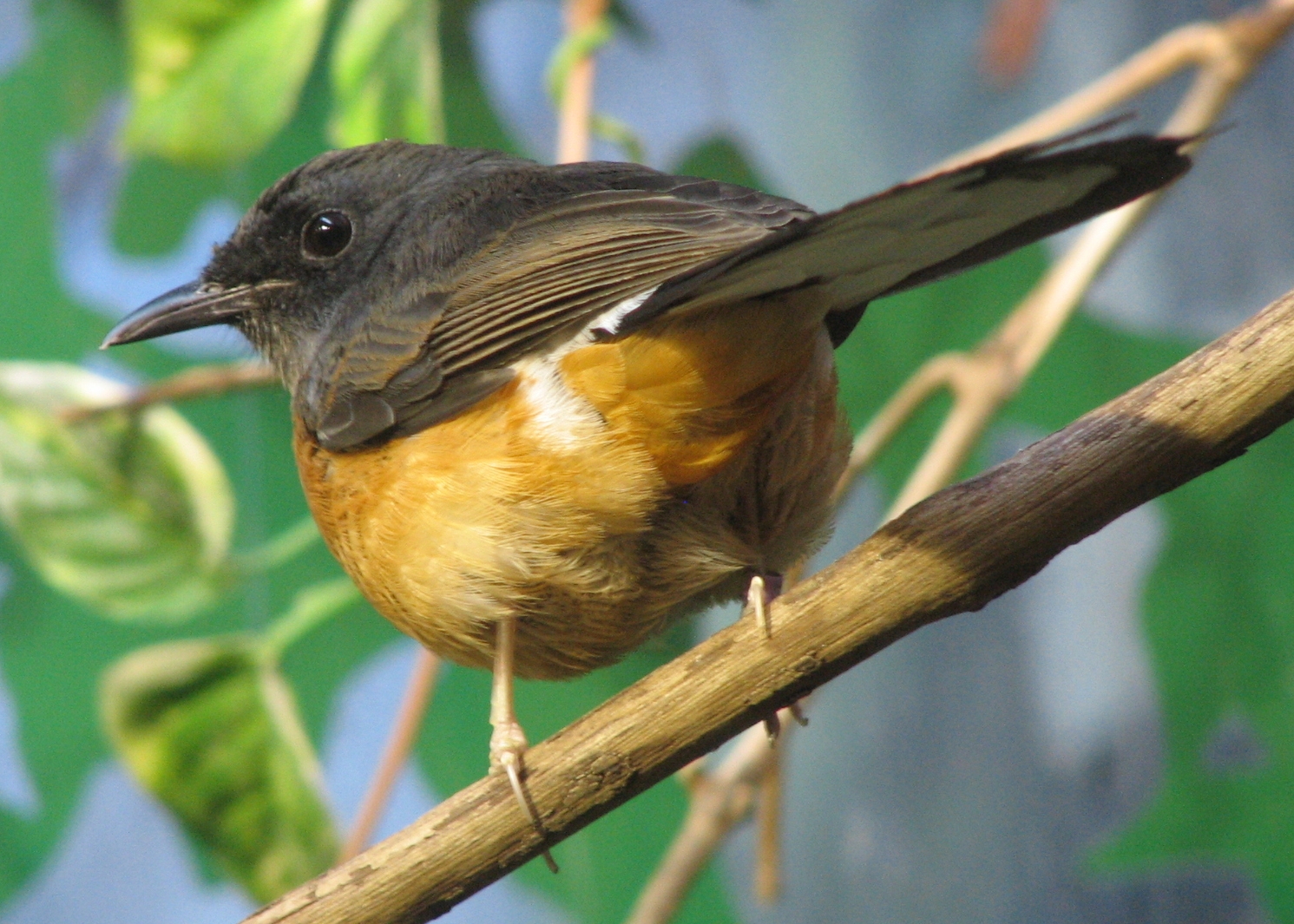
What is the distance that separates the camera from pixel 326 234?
5.77ft

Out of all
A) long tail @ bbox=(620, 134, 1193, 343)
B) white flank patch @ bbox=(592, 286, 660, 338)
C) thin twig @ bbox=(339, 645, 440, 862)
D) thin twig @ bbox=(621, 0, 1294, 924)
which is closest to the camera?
long tail @ bbox=(620, 134, 1193, 343)

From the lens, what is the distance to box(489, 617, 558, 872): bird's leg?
125cm

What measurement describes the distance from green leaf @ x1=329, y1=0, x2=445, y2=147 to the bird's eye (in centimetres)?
82

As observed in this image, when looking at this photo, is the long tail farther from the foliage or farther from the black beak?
the foliage

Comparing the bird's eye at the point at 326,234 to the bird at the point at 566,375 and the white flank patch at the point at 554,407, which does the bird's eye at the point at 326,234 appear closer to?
the bird at the point at 566,375

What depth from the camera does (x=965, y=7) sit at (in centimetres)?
295

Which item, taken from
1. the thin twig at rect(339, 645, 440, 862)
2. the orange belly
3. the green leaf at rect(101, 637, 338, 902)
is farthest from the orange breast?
the green leaf at rect(101, 637, 338, 902)

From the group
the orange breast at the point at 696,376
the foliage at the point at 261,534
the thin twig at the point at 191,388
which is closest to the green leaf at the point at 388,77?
the foliage at the point at 261,534

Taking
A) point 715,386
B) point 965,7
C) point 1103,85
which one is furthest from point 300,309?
point 965,7

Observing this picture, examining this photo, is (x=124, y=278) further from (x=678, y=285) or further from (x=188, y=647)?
(x=678, y=285)

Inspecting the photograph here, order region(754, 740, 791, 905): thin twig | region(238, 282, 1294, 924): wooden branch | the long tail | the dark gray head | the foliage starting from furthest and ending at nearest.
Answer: the foliage → region(754, 740, 791, 905): thin twig → the dark gray head → region(238, 282, 1294, 924): wooden branch → the long tail

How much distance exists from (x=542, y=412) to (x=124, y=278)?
2245 mm

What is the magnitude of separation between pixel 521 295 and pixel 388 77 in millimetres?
1394

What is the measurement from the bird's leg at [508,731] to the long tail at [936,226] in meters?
0.45
